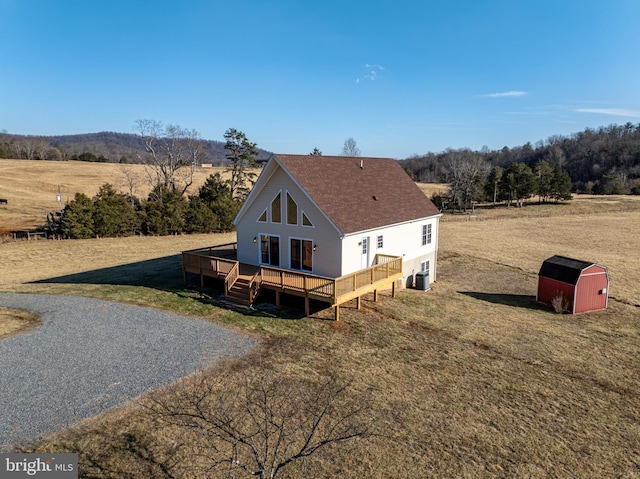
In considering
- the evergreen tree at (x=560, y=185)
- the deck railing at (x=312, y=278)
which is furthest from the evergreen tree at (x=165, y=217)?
the evergreen tree at (x=560, y=185)

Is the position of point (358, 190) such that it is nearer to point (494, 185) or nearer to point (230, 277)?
point (230, 277)

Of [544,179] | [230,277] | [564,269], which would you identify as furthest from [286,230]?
[544,179]

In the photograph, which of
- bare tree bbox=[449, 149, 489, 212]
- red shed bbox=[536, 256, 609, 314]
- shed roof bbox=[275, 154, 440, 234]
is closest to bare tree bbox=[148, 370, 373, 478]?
shed roof bbox=[275, 154, 440, 234]

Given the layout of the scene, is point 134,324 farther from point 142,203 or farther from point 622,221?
point 622,221

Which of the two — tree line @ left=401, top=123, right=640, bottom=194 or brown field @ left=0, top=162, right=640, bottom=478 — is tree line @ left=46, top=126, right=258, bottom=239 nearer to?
brown field @ left=0, top=162, right=640, bottom=478

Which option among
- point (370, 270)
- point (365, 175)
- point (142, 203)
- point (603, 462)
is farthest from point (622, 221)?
point (142, 203)

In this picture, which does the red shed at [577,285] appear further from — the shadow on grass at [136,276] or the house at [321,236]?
the shadow on grass at [136,276]
